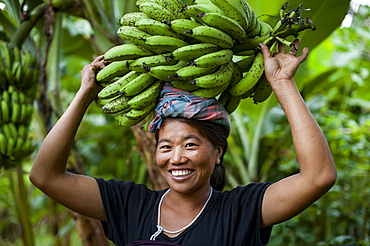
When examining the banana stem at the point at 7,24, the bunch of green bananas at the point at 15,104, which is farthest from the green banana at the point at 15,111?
the banana stem at the point at 7,24

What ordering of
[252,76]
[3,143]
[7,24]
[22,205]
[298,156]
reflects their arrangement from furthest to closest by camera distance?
1. [22,205]
2. [7,24]
3. [3,143]
4. [252,76]
5. [298,156]

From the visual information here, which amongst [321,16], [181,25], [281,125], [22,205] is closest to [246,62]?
[181,25]

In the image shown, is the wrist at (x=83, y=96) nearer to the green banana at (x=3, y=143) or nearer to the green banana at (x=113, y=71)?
the green banana at (x=113, y=71)

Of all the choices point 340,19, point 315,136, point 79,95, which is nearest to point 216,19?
point 315,136

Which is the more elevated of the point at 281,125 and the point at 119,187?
the point at 119,187

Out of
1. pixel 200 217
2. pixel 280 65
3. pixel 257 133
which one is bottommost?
pixel 257 133

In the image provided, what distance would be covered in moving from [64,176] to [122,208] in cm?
26

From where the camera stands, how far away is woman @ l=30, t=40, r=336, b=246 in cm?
138

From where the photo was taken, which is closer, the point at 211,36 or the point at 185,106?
the point at 211,36

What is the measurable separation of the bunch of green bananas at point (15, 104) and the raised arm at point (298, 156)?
1.48m

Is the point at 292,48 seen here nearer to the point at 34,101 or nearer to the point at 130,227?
the point at 130,227

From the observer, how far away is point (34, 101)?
269cm

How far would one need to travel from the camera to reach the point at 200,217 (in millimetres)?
1527

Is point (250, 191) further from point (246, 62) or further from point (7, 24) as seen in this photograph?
point (7, 24)
